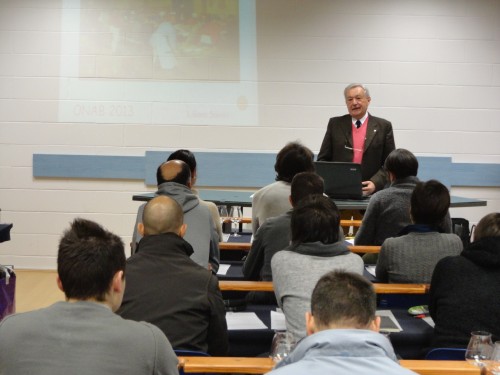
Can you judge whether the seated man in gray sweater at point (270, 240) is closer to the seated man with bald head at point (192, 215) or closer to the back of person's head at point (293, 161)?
the seated man with bald head at point (192, 215)

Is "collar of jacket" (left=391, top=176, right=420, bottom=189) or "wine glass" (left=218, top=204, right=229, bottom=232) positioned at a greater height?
"collar of jacket" (left=391, top=176, right=420, bottom=189)

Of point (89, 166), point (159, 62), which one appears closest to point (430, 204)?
point (159, 62)

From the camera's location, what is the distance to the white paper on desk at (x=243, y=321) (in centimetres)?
311

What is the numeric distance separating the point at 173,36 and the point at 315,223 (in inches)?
175

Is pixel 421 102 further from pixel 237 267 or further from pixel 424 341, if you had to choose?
pixel 424 341

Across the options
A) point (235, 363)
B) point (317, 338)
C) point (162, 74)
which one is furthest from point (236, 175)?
point (317, 338)

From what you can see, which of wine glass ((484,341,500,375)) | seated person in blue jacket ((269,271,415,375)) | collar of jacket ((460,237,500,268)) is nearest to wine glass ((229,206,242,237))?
collar of jacket ((460,237,500,268))

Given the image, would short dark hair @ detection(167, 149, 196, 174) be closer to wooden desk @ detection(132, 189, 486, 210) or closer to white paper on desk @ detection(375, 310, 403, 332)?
wooden desk @ detection(132, 189, 486, 210)

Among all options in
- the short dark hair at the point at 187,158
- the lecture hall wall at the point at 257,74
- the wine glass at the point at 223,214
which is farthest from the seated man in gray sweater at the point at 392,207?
the lecture hall wall at the point at 257,74

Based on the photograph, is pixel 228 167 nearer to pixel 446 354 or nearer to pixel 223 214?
pixel 223 214

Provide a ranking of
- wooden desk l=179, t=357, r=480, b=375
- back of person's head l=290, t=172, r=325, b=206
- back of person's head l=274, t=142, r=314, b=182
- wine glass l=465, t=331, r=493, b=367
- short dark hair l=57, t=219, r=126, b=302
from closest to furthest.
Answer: short dark hair l=57, t=219, r=126, b=302 < wooden desk l=179, t=357, r=480, b=375 < wine glass l=465, t=331, r=493, b=367 < back of person's head l=290, t=172, r=325, b=206 < back of person's head l=274, t=142, r=314, b=182

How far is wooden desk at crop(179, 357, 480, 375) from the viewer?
2.30m

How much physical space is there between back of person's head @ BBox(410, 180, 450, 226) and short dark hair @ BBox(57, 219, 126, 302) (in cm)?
193

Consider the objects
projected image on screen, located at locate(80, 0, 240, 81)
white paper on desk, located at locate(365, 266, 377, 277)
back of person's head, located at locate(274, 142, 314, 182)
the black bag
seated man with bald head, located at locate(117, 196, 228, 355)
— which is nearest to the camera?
seated man with bald head, located at locate(117, 196, 228, 355)
